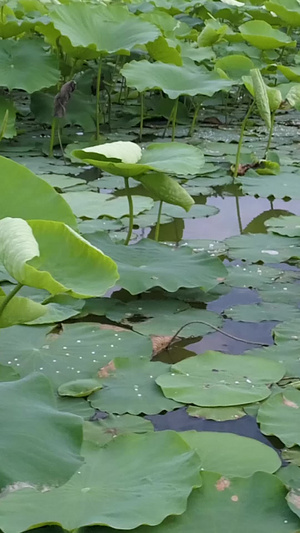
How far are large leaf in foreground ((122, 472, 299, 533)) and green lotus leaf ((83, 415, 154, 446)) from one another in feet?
0.66

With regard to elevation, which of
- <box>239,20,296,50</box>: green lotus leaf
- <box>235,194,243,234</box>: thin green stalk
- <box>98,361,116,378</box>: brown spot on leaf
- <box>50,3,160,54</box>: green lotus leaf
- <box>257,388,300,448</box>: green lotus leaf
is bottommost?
<box>235,194,243,234</box>: thin green stalk

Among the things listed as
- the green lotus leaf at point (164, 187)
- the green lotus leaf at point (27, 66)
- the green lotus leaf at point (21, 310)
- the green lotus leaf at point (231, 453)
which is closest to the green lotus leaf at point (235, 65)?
the green lotus leaf at point (27, 66)

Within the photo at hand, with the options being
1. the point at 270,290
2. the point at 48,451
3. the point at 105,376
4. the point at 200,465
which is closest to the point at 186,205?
the point at 270,290

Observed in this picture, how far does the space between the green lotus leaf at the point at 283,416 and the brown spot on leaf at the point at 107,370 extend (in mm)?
267

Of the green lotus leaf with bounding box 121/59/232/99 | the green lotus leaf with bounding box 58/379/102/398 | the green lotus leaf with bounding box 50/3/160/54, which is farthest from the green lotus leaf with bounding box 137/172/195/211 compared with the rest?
the green lotus leaf with bounding box 50/3/160/54

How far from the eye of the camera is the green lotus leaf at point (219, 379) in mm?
1189

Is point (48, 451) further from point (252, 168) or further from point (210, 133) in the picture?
point (210, 133)

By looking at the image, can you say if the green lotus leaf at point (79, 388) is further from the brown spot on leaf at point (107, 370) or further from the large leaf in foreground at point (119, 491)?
the large leaf in foreground at point (119, 491)

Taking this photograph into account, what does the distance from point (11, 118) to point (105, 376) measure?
197cm

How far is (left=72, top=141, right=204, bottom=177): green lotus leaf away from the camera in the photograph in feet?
5.03

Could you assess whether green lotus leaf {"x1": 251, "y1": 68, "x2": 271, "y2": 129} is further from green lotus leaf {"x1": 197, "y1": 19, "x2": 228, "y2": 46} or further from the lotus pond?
green lotus leaf {"x1": 197, "y1": 19, "x2": 228, "y2": 46}

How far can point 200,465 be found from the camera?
93 cm

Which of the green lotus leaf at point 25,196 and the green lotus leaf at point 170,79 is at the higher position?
the green lotus leaf at point 25,196

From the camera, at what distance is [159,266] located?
5.25 ft
